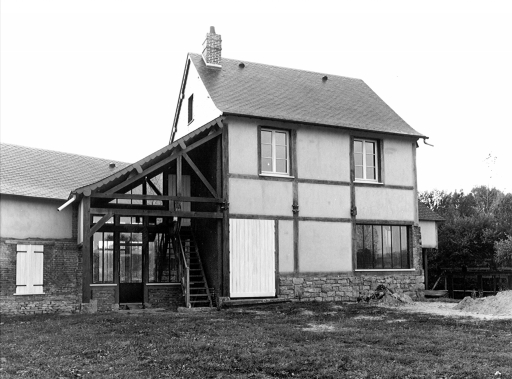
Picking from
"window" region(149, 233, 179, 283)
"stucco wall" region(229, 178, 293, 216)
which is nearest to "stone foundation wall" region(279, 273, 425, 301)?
"stucco wall" region(229, 178, 293, 216)

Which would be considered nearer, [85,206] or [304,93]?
[85,206]

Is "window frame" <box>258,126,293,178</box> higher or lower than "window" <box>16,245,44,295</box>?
higher

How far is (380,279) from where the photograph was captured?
20266 mm

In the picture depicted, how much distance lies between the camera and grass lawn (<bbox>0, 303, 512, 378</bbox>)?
8391 millimetres

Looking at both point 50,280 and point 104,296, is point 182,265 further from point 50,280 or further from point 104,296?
point 50,280

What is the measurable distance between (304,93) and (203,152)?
4436 millimetres

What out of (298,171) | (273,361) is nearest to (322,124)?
(298,171)

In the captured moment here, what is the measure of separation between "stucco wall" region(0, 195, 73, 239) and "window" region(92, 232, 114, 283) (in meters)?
1.07

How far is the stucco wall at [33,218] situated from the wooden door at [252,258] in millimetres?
5598

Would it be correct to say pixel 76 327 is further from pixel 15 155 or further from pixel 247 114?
pixel 15 155

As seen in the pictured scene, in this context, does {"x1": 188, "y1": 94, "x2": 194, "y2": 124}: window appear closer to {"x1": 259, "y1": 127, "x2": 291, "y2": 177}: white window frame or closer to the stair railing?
{"x1": 259, "y1": 127, "x2": 291, "y2": 177}: white window frame

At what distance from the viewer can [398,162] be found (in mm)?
21156

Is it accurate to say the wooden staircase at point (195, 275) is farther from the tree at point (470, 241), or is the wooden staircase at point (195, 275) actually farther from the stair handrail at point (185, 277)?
the tree at point (470, 241)

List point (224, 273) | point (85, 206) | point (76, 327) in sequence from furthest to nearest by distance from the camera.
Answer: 1. point (224, 273)
2. point (85, 206)
3. point (76, 327)
